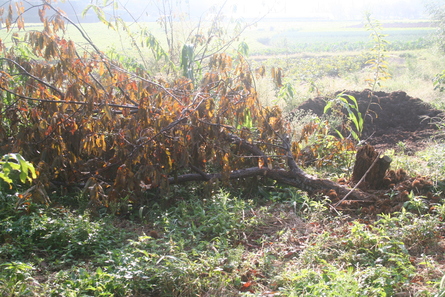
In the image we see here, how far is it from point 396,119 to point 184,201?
490cm

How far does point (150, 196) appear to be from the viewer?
4.01m

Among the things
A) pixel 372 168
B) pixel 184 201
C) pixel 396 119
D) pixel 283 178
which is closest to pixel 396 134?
pixel 396 119

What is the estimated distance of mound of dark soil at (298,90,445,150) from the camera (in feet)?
20.6

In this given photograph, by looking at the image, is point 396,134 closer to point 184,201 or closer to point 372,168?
point 372,168

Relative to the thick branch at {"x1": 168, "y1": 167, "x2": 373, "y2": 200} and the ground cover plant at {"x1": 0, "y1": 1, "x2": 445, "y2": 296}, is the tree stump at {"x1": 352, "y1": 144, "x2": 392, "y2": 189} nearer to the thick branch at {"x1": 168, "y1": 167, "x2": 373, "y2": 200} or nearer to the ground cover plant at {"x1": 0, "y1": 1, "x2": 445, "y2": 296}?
the ground cover plant at {"x1": 0, "y1": 1, "x2": 445, "y2": 296}

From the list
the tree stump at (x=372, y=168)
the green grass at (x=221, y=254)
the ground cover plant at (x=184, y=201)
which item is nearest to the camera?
the green grass at (x=221, y=254)

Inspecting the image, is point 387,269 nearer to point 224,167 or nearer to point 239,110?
point 224,167

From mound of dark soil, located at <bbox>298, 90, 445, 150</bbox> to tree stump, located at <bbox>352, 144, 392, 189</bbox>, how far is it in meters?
2.22

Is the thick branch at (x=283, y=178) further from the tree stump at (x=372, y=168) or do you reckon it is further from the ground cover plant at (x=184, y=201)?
the tree stump at (x=372, y=168)

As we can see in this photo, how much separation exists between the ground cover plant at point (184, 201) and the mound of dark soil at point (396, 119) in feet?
3.88

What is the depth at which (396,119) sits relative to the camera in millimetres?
7020

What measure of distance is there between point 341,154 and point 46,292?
360 cm

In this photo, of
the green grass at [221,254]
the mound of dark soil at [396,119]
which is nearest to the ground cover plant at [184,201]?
the green grass at [221,254]

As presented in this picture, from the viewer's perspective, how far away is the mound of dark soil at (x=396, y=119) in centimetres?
628
